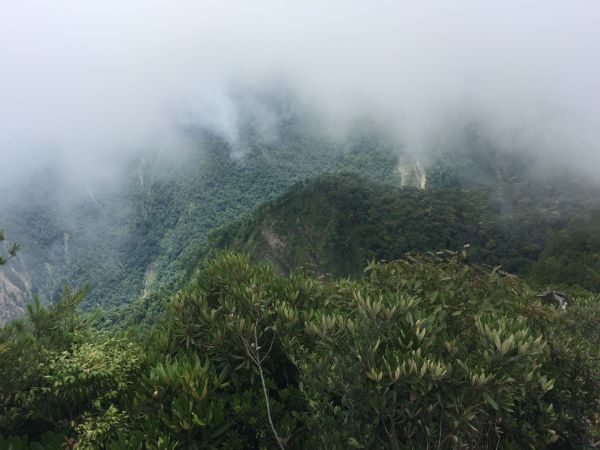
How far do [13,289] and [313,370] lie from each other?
17705 centimetres

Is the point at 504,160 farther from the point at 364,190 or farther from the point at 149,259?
the point at 149,259

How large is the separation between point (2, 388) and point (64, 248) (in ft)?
693

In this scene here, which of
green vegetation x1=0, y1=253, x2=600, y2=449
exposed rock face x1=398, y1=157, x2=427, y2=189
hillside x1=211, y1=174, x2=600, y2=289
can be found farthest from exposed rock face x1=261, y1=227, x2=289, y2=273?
exposed rock face x1=398, y1=157, x2=427, y2=189

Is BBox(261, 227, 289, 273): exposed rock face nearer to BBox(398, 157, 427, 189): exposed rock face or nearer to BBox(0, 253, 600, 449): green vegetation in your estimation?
BBox(0, 253, 600, 449): green vegetation

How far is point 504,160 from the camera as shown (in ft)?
534

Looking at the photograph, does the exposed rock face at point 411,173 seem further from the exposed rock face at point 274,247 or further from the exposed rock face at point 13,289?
the exposed rock face at point 13,289

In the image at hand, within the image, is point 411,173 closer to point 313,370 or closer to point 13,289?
point 13,289

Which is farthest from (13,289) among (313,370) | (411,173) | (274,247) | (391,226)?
(313,370)

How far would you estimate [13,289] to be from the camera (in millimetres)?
147000

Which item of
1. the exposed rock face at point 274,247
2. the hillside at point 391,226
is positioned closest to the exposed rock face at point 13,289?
the exposed rock face at point 274,247

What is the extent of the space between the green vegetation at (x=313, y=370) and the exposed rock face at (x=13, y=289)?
13378cm

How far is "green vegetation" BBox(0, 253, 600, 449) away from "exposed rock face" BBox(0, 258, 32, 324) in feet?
439

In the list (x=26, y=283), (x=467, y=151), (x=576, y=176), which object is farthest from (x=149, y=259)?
(x=576, y=176)

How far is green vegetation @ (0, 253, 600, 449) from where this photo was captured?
4.85 metres
